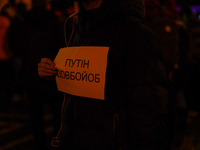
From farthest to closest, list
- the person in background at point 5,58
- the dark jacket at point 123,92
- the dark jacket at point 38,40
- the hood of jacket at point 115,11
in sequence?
1. the person in background at point 5,58
2. the dark jacket at point 38,40
3. the hood of jacket at point 115,11
4. the dark jacket at point 123,92

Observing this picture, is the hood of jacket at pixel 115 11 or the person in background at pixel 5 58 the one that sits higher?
the hood of jacket at pixel 115 11

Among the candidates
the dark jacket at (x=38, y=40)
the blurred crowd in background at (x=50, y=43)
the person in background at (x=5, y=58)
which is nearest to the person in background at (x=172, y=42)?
the blurred crowd in background at (x=50, y=43)

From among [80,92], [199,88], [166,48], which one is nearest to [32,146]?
[166,48]

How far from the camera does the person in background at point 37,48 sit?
2533 mm

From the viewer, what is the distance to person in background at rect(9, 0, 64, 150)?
2.53 metres

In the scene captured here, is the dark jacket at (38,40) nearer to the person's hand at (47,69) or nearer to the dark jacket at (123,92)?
the person's hand at (47,69)

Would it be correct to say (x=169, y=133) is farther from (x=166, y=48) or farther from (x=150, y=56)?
(x=166, y=48)

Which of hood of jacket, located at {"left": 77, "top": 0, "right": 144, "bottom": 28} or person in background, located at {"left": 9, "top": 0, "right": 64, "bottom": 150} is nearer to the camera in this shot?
hood of jacket, located at {"left": 77, "top": 0, "right": 144, "bottom": 28}

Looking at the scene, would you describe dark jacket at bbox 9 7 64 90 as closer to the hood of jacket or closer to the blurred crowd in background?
the blurred crowd in background

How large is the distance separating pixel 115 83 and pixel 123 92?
66 mm

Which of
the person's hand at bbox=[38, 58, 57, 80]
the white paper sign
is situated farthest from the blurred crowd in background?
the white paper sign

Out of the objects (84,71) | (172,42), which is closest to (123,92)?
(84,71)

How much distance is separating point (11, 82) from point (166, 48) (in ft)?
13.7

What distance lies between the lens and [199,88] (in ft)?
18.1
